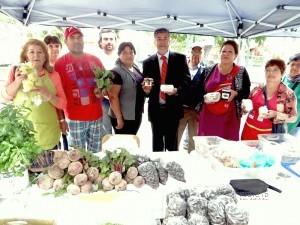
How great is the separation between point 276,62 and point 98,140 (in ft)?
6.71

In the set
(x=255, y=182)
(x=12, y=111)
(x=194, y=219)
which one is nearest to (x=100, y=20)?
(x=12, y=111)

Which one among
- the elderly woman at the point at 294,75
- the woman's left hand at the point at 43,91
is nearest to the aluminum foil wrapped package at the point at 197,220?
the woman's left hand at the point at 43,91

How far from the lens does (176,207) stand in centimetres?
109

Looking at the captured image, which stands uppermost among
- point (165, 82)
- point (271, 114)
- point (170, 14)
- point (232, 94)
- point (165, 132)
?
point (170, 14)

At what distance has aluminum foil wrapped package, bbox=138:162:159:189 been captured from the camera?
4.80ft

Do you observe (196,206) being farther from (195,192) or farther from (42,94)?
(42,94)

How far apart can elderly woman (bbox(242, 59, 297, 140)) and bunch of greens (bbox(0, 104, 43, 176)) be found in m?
2.08

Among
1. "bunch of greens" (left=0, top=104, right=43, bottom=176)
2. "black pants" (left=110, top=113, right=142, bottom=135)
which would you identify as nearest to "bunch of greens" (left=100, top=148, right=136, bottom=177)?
"bunch of greens" (left=0, top=104, right=43, bottom=176)

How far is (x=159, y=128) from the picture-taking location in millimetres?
3330

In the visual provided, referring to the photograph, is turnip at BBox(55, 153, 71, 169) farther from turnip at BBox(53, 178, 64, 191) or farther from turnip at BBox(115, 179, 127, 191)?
turnip at BBox(115, 179, 127, 191)

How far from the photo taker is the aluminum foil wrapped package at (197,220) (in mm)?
1019

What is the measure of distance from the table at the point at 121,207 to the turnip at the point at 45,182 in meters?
0.03

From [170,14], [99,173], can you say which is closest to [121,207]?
[99,173]

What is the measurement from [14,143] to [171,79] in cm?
214
